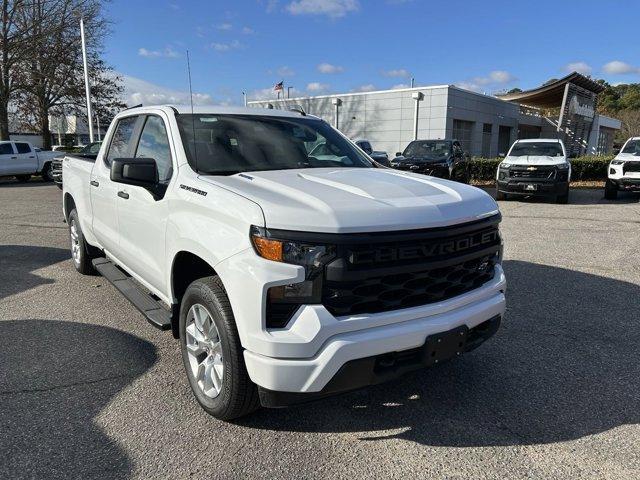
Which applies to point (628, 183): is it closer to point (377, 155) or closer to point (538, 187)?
point (538, 187)

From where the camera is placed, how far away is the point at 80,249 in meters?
5.91

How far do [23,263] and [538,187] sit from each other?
1207 centimetres

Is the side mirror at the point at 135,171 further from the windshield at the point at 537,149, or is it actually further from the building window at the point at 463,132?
the building window at the point at 463,132

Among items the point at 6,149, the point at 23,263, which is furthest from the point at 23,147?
the point at 23,263

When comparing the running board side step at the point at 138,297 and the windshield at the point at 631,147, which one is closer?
the running board side step at the point at 138,297

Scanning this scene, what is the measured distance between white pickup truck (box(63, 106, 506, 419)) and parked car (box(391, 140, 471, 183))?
12.0m

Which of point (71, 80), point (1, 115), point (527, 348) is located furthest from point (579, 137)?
point (527, 348)

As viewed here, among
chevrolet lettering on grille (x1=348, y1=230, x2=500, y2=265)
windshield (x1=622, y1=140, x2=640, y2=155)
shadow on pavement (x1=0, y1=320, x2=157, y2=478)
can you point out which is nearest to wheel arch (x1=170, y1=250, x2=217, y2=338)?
shadow on pavement (x1=0, y1=320, x2=157, y2=478)

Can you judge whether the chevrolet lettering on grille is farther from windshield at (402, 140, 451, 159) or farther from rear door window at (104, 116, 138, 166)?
windshield at (402, 140, 451, 159)

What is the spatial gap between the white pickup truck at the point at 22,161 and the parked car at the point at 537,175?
725 inches

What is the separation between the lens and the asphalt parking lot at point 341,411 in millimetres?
2615

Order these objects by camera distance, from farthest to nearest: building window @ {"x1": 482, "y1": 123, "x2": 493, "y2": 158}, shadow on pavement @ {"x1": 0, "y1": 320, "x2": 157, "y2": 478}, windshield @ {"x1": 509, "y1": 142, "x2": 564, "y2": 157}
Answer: building window @ {"x1": 482, "y1": 123, "x2": 493, "y2": 158} < windshield @ {"x1": 509, "y1": 142, "x2": 564, "y2": 157} < shadow on pavement @ {"x1": 0, "y1": 320, "x2": 157, "y2": 478}

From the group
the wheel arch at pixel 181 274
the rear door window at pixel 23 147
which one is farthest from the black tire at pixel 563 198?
the rear door window at pixel 23 147

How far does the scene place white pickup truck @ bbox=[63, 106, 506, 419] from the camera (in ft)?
7.92
